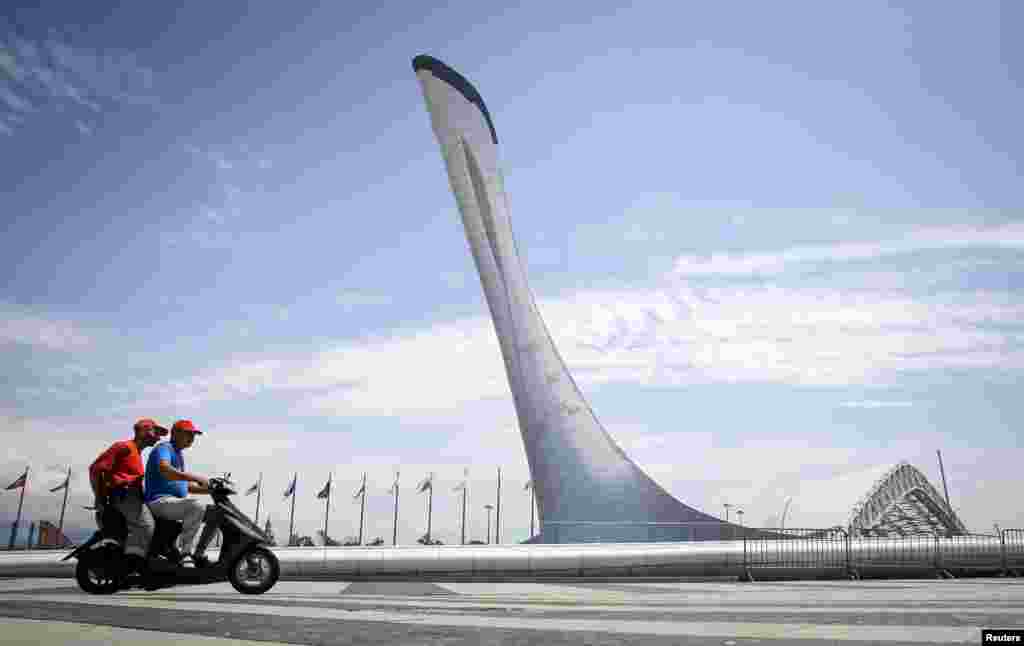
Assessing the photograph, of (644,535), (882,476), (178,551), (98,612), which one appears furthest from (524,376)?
(882,476)

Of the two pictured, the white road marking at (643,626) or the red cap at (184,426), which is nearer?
the white road marking at (643,626)

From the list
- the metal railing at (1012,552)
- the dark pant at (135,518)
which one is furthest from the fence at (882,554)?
the dark pant at (135,518)

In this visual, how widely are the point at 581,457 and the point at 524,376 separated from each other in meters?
3.40

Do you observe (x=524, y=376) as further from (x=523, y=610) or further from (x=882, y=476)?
(x=882, y=476)

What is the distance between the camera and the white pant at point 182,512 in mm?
6109

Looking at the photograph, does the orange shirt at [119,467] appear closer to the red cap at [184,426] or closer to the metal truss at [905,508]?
the red cap at [184,426]

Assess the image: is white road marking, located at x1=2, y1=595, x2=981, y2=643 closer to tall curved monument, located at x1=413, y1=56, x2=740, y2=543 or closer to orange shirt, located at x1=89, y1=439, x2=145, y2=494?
orange shirt, located at x1=89, y1=439, x2=145, y2=494

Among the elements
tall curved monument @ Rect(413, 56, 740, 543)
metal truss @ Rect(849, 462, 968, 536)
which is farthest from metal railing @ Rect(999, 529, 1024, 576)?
metal truss @ Rect(849, 462, 968, 536)

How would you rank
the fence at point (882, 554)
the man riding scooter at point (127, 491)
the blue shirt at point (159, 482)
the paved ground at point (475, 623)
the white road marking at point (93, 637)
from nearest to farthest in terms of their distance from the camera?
the white road marking at point (93, 637), the paved ground at point (475, 623), the man riding scooter at point (127, 491), the blue shirt at point (159, 482), the fence at point (882, 554)

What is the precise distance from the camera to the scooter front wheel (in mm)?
6219

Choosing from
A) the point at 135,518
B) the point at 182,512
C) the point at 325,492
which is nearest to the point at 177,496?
the point at 182,512

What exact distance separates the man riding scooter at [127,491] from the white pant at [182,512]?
12 cm

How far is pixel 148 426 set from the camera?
21.3 ft

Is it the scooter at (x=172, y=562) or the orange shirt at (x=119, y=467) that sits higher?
the orange shirt at (x=119, y=467)
